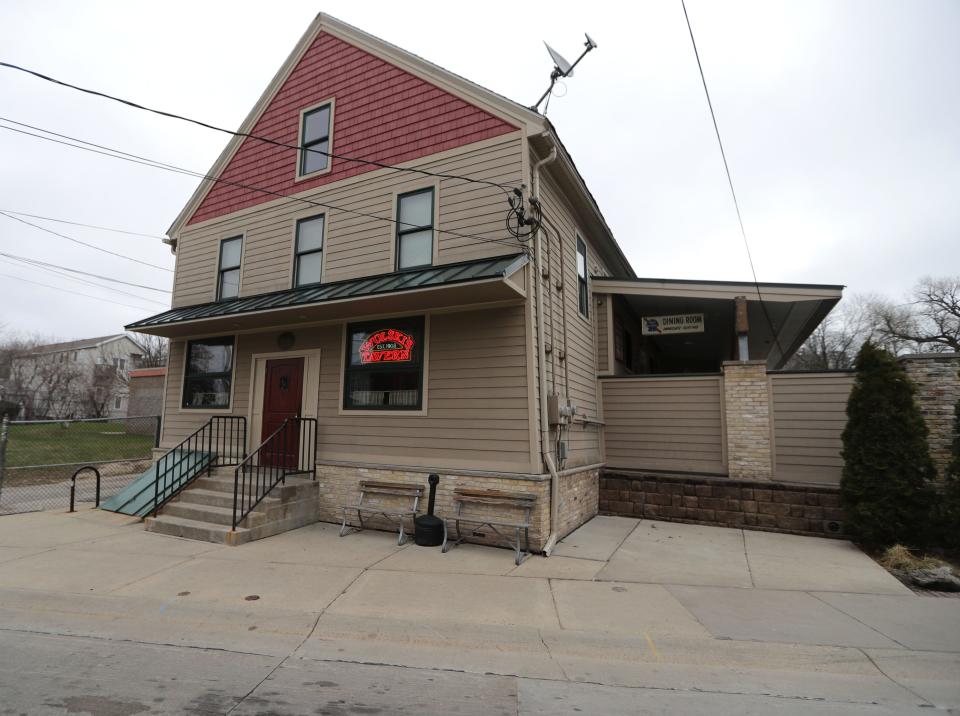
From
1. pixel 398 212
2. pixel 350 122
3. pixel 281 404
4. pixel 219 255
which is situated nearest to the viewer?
pixel 398 212

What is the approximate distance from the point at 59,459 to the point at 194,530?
6842 millimetres

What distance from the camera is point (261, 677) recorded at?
3.41m

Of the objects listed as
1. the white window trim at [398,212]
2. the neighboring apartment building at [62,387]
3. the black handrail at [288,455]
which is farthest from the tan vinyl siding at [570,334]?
the neighboring apartment building at [62,387]

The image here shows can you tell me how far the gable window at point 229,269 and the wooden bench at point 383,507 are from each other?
5.46 meters

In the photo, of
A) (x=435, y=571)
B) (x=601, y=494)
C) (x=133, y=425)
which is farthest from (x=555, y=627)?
(x=133, y=425)

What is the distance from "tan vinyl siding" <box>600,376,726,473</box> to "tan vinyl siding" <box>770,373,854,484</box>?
892 millimetres

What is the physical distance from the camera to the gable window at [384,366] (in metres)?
7.93

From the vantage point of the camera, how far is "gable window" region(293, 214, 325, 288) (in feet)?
30.9

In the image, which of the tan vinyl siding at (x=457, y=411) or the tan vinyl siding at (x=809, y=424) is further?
the tan vinyl siding at (x=809, y=424)

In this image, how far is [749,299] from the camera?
30.4 feet

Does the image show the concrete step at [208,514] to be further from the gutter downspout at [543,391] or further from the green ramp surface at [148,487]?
the gutter downspout at [543,391]

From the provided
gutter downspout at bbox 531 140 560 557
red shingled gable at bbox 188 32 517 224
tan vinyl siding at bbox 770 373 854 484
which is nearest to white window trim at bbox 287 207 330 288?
red shingled gable at bbox 188 32 517 224

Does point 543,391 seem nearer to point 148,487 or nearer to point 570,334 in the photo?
point 570,334

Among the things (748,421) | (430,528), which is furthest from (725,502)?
(430,528)
